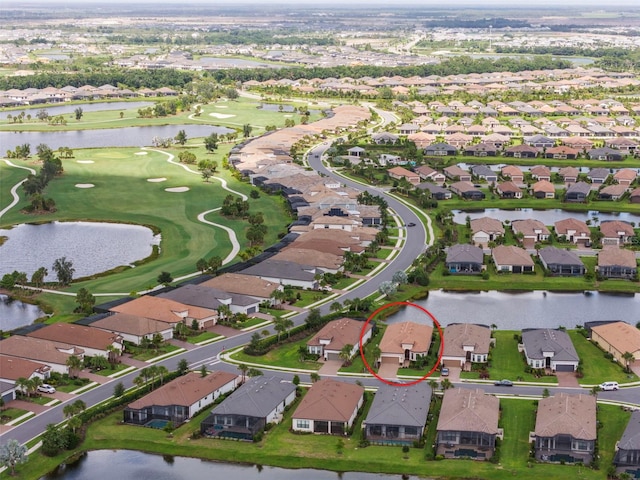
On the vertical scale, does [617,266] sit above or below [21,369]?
above

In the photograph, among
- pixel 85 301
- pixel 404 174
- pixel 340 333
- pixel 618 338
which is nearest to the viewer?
pixel 618 338

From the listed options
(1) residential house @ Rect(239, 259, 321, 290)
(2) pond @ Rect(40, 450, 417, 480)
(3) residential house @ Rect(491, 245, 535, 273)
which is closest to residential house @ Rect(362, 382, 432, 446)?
(2) pond @ Rect(40, 450, 417, 480)

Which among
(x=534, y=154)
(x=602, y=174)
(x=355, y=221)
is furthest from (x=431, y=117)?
(x=355, y=221)

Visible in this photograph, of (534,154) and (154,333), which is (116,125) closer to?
(534,154)

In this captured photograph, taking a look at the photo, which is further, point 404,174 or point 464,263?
point 404,174

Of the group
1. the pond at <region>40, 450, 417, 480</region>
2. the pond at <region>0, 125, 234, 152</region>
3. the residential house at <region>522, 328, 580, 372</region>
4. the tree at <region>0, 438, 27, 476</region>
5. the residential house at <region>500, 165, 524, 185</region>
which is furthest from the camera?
the pond at <region>0, 125, 234, 152</region>

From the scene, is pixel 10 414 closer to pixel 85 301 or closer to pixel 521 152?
pixel 85 301

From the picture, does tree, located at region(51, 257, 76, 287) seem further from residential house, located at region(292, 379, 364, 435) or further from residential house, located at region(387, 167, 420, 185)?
residential house, located at region(387, 167, 420, 185)

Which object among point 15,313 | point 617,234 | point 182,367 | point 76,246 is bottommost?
point 15,313

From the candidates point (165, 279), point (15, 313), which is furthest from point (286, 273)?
point (15, 313)
